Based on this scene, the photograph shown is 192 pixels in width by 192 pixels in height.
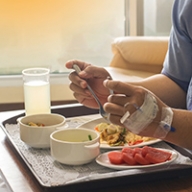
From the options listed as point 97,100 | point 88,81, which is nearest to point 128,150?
point 97,100

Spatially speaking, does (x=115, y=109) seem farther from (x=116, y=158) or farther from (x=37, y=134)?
(x=37, y=134)

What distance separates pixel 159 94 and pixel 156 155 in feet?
1.41

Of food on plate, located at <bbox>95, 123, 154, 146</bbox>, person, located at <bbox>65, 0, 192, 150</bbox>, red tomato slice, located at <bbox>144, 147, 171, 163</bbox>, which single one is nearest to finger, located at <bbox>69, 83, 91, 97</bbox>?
person, located at <bbox>65, 0, 192, 150</bbox>

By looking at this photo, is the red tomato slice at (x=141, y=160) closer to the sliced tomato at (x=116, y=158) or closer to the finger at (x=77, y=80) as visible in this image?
the sliced tomato at (x=116, y=158)

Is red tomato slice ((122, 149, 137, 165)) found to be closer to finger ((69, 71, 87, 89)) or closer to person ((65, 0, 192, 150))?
person ((65, 0, 192, 150))

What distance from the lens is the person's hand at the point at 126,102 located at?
2.93 feet

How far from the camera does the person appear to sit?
898 millimetres

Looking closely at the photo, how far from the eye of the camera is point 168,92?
1.31 m

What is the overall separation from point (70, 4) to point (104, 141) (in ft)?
5.42

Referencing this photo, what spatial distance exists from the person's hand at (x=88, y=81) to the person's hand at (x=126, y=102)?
30 centimetres

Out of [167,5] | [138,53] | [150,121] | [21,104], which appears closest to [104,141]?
[150,121]

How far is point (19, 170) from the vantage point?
925 mm

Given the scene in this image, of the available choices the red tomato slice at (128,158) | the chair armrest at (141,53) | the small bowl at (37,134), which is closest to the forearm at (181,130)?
the red tomato slice at (128,158)

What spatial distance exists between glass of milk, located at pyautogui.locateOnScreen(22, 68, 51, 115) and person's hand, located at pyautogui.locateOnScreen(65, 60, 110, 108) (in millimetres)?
96
